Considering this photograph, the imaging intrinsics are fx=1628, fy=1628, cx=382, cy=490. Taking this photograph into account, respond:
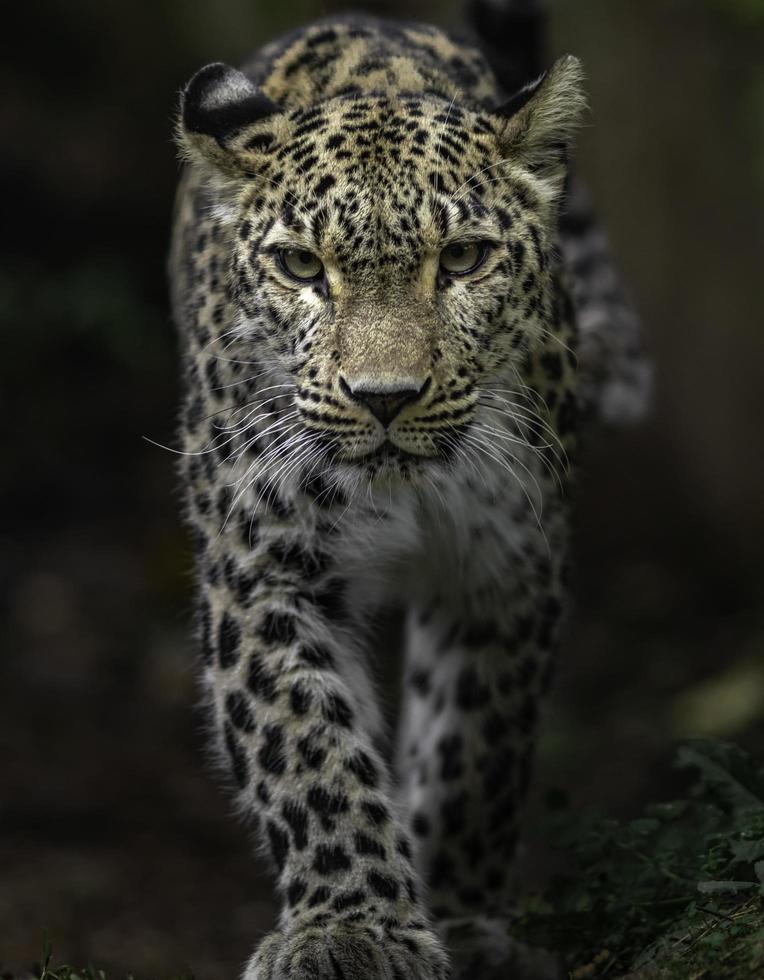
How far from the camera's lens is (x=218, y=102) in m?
6.27

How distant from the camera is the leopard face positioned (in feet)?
19.0

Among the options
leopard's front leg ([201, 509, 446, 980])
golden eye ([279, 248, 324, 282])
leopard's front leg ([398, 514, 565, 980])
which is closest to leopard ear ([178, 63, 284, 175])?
golden eye ([279, 248, 324, 282])

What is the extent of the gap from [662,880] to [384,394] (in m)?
2.00

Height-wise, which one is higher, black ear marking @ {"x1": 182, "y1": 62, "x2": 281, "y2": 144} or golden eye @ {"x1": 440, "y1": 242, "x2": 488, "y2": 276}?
black ear marking @ {"x1": 182, "y1": 62, "x2": 281, "y2": 144}

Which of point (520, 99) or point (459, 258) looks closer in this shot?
point (459, 258)

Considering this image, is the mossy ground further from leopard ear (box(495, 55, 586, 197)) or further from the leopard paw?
leopard ear (box(495, 55, 586, 197))

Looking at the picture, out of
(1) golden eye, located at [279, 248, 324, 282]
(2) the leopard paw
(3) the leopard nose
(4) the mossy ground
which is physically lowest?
(2) the leopard paw

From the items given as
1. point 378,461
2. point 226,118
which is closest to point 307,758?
point 378,461

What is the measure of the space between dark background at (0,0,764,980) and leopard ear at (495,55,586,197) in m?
4.88

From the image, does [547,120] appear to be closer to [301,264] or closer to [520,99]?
[520,99]

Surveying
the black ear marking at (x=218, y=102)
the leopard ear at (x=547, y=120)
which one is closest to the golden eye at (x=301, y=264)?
the black ear marking at (x=218, y=102)

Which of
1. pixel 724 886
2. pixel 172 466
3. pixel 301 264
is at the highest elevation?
pixel 301 264

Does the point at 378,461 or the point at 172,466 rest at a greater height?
the point at 378,461

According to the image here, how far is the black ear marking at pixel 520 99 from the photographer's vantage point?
616cm
